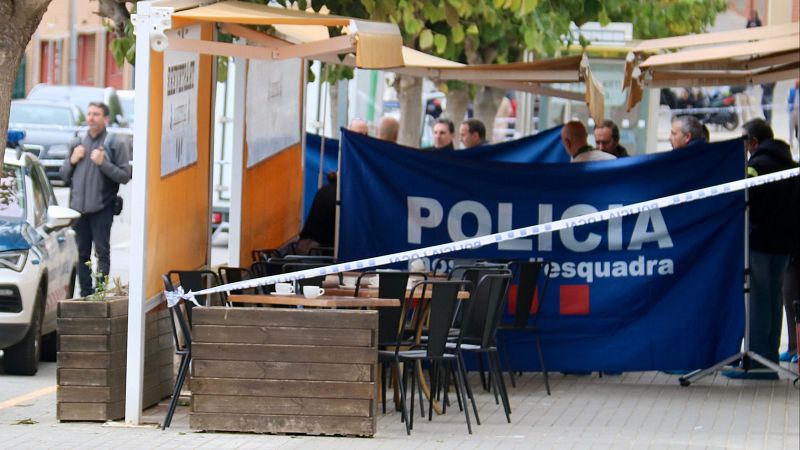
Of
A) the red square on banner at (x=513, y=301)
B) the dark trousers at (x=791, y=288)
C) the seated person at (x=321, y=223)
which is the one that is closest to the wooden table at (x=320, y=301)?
the red square on banner at (x=513, y=301)

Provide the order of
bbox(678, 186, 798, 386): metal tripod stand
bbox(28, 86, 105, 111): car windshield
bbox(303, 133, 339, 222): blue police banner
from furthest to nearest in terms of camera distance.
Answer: bbox(28, 86, 105, 111): car windshield, bbox(303, 133, 339, 222): blue police banner, bbox(678, 186, 798, 386): metal tripod stand

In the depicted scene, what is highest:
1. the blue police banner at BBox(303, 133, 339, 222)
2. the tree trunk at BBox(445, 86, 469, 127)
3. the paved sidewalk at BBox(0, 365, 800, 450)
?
the tree trunk at BBox(445, 86, 469, 127)

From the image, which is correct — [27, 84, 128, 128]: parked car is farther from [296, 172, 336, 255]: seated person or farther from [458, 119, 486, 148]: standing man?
[296, 172, 336, 255]: seated person

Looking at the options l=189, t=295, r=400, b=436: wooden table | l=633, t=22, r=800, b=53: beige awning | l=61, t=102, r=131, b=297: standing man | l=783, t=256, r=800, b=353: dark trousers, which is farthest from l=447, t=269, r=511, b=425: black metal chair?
l=61, t=102, r=131, b=297: standing man

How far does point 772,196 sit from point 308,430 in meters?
4.99

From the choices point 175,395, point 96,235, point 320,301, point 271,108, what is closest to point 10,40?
point 320,301

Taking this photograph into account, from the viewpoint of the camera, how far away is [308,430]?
898cm

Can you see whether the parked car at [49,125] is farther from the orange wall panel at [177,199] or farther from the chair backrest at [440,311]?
the chair backrest at [440,311]

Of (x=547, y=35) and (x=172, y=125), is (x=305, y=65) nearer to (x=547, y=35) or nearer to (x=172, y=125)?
(x=547, y=35)

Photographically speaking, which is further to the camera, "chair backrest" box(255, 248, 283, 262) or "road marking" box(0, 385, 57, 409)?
"chair backrest" box(255, 248, 283, 262)

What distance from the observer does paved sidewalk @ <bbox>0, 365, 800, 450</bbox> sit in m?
8.90

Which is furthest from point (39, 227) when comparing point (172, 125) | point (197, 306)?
point (197, 306)

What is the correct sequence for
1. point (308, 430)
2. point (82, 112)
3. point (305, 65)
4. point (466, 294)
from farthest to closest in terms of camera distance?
point (82, 112) → point (305, 65) → point (466, 294) → point (308, 430)

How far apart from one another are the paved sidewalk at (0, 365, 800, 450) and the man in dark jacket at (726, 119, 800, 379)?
1.19ft
